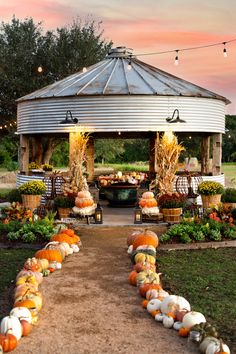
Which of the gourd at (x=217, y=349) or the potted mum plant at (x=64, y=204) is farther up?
the potted mum plant at (x=64, y=204)

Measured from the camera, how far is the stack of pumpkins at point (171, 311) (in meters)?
5.74

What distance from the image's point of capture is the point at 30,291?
7281 mm

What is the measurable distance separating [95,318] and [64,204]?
7909mm

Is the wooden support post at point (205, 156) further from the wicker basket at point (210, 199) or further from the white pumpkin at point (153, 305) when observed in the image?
the white pumpkin at point (153, 305)

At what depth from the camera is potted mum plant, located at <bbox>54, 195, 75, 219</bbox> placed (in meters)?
14.7

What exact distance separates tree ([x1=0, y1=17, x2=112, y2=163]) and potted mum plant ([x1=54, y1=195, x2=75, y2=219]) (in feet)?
53.1

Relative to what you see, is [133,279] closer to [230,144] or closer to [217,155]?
[217,155]

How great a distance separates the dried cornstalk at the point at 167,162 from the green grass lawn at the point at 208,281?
13.0ft

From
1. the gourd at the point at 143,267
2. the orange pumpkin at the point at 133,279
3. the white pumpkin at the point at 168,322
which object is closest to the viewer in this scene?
the white pumpkin at the point at 168,322

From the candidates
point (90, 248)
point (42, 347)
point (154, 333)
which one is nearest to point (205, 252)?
point (90, 248)

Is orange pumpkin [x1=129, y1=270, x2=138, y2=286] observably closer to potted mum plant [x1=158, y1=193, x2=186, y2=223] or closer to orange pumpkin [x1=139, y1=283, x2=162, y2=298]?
orange pumpkin [x1=139, y1=283, x2=162, y2=298]

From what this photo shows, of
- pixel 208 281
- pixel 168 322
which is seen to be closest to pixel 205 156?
pixel 208 281

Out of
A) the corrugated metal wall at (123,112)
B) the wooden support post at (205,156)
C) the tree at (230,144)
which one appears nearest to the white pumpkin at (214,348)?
the corrugated metal wall at (123,112)

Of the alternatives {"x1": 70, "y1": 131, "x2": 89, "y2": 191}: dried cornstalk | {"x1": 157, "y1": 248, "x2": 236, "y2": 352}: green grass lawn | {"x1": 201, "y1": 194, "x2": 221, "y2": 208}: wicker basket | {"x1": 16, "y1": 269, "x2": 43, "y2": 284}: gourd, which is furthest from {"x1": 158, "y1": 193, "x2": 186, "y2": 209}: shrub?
{"x1": 16, "y1": 269, "x2": 43, "y2": 284}: gourd
